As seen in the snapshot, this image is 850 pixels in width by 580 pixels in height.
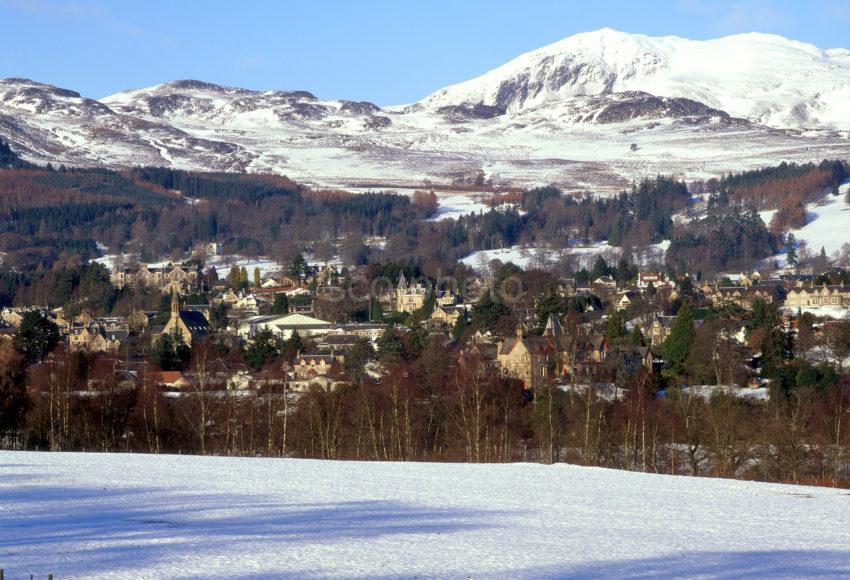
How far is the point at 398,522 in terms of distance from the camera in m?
18.6

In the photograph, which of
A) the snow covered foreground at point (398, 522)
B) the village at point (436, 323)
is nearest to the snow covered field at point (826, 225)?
the village at point (436, 323)

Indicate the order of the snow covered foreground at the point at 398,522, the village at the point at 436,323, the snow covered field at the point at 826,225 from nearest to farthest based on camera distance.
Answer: the snow covered foreground at the point at 398,522
the village at the point at 436,323
the snow covered field at the point at 826,225

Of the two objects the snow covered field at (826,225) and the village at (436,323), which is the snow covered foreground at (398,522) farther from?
the snow covered field at (826,225)

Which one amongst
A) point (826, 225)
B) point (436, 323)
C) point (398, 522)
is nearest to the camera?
point (398, 522)

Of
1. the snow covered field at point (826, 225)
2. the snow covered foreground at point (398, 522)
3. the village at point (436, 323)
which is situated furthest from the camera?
the snow covered field at point (826, 225)

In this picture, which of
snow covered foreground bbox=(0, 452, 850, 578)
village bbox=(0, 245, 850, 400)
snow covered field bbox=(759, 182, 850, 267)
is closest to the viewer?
snow covered foreground bbox=(0, 452, 850, 578)

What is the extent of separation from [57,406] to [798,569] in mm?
23031

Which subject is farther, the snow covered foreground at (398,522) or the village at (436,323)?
the village at (436,323)

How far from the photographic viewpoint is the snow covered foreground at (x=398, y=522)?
15430 millimetres

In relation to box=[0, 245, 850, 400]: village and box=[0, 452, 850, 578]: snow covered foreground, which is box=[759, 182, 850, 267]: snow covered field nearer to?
box=[0, 245, 850, 400]: village

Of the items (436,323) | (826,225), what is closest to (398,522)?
(436,323)

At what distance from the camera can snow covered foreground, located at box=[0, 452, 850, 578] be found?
607 inches

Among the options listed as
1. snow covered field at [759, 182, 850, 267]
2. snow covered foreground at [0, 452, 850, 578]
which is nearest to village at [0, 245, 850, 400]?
snow covered foreground at [0, 452, 850, 578]

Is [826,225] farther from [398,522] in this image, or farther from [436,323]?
[398,522]
